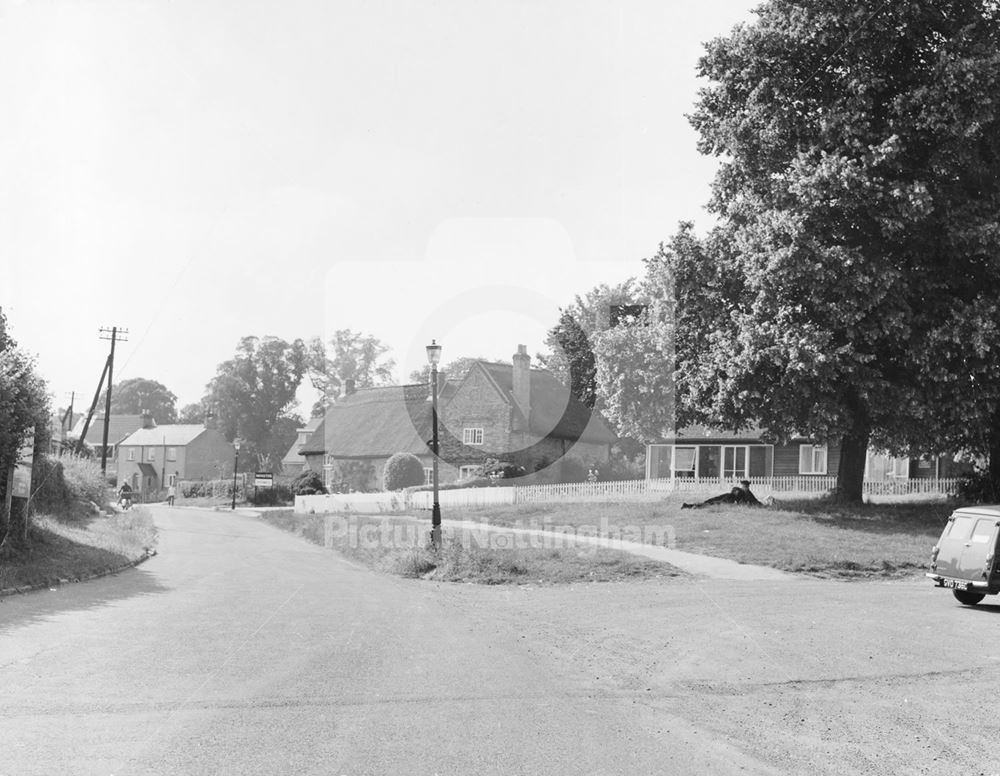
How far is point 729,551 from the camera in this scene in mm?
24094

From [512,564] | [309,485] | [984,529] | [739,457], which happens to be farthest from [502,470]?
[984,529]

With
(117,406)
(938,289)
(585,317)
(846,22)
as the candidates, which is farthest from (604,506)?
(117,406)

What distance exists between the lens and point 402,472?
186ft

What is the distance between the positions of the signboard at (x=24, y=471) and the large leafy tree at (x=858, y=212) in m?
19.4

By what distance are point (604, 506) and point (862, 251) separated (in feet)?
44.6

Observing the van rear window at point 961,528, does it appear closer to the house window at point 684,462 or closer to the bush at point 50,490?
the bush at point 50,490

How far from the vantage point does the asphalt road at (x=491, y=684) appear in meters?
7.09

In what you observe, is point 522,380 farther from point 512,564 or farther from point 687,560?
point 512,564

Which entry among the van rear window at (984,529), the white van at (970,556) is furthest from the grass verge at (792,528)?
the van rear window at (984,529)

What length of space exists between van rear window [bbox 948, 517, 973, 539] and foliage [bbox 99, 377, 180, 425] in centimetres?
13459

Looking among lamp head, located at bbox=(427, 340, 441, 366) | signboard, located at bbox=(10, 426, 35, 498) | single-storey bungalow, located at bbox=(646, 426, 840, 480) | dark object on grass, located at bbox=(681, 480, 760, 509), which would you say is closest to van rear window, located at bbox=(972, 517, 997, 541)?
lamp head, located at bbox=(427, 340, 441, 366)

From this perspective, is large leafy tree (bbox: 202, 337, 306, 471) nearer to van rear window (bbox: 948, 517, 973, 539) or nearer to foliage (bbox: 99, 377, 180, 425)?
foliage (bbox: 99, 377, 180, 425)

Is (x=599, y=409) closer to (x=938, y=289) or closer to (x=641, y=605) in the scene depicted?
(x=938, y=289)

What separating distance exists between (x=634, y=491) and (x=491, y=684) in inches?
1290
